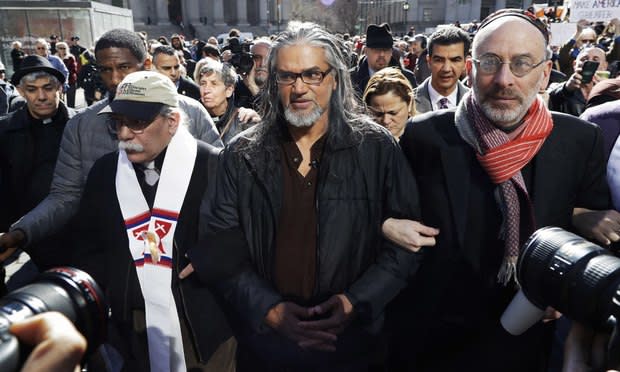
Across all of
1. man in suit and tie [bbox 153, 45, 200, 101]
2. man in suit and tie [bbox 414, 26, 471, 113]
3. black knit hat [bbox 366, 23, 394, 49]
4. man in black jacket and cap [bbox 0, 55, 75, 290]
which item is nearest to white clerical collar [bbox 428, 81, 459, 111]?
man in suit and tie [bbox 414, 26, 471, 113]

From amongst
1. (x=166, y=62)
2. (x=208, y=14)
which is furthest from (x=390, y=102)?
(x=208, y=14)

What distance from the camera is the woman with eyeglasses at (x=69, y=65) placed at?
11.5 meters

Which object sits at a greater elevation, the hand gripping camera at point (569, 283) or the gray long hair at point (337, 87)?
the gray long hair at point (337, 87)

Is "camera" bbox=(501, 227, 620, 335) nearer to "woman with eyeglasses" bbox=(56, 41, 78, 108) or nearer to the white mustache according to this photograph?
the white mustache

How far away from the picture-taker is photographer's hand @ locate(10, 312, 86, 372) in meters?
1.02

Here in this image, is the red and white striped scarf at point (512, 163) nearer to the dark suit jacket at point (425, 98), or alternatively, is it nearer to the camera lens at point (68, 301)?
the camera lens at point (68, 301)

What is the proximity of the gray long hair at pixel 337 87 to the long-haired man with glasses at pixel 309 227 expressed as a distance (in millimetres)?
10

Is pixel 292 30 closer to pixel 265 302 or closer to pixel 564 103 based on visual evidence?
pixel 265 302

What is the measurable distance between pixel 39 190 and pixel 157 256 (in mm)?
1775

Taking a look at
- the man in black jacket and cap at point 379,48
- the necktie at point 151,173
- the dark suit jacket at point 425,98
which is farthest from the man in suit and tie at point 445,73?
the necktie at point 151,173

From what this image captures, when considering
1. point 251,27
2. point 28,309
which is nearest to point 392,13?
point 251,27

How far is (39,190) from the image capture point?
3.50m

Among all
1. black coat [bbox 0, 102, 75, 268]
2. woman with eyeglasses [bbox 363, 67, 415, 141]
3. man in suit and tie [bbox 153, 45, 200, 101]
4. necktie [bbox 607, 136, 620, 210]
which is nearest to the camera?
necktie [bbox 607, 136, 620, 210]

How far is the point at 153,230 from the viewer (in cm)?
227
